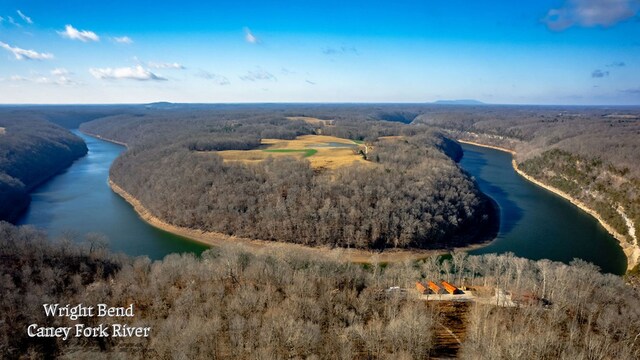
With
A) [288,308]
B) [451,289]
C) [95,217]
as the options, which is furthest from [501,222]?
[95,217]

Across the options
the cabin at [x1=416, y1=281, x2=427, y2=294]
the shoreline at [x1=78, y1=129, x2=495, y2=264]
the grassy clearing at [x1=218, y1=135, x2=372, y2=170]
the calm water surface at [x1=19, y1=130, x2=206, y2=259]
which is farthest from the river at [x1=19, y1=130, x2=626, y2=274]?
the grassy clearing at [x1=218, y1=135, x2=372, y2=170]

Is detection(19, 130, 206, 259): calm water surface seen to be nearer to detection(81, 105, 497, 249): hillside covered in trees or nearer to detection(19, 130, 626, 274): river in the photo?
detection(19, 130, 626, 274): river

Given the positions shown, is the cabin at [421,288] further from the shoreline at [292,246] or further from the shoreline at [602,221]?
the shoreline at [602,221]

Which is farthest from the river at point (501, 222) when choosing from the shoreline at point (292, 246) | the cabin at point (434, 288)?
the cabin at point (434, 288)

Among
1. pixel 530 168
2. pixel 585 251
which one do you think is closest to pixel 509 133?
pixel 530 168

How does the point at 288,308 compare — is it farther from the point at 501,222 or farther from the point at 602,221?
the point at 602,221
